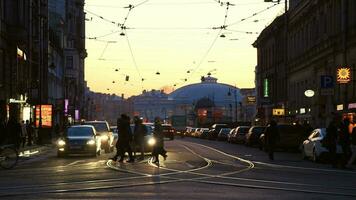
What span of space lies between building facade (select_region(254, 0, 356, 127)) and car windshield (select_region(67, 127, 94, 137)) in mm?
12323

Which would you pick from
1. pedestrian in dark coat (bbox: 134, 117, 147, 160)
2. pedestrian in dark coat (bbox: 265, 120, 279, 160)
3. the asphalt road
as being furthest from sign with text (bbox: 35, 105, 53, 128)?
the asphalt road

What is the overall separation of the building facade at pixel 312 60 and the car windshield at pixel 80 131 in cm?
1232

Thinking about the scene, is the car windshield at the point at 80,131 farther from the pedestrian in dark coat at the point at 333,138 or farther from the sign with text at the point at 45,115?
the sign with text at the point at 45,115

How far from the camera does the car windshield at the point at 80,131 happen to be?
110ft

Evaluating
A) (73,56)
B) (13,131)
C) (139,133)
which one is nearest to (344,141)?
(139,133)

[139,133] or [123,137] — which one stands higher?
[139,133]

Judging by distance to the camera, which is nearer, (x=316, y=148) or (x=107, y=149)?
(x=316, y=148)

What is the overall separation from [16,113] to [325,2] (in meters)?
23.7

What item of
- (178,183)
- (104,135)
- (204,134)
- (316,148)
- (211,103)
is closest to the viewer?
(178,183)

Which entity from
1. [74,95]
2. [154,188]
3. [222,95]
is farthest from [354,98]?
[222,95]

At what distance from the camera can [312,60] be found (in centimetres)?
5831

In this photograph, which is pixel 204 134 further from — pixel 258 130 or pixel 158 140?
pixel 158 140

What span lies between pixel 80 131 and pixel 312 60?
29.1 m

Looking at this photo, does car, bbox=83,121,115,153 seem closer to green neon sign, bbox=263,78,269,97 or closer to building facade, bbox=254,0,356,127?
building facade, bbox=254,0,356,127
